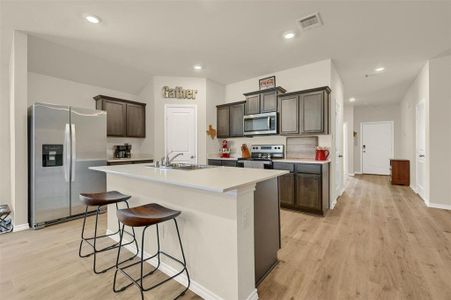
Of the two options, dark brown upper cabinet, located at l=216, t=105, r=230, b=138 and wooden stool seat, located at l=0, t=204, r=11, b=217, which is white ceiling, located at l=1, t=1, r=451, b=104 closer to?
dark brown upper cabinet, located at l=216, t=105, r=230, b=138

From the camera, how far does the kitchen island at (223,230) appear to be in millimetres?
1460

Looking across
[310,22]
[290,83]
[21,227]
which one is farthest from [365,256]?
[21,227]

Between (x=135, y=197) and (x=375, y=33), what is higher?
(x=375, y=33)

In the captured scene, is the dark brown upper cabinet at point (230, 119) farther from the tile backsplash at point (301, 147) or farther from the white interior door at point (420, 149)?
the white interior door at point (420, 149)

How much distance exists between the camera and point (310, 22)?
2686 mm

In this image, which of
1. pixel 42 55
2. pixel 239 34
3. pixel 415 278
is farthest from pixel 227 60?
pixel 415 278

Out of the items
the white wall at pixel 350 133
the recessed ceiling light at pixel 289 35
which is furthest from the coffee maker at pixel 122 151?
the white wall at pixel 350 133

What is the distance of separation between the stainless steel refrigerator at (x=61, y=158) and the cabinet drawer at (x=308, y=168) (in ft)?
11.3

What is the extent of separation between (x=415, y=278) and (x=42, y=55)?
566 centimetres

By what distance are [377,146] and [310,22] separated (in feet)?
24.2

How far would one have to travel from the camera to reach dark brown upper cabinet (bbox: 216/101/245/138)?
4.86 metres

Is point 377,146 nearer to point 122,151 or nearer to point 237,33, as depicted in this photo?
point 237,33

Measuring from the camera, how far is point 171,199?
6.29 ft

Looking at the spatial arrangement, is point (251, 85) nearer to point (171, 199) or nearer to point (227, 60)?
point (227, 60)
